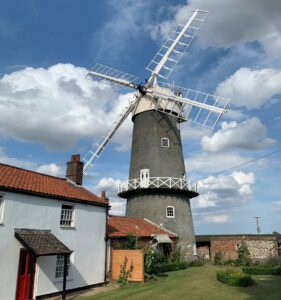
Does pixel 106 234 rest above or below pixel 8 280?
above

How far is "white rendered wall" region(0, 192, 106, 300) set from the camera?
14.5m

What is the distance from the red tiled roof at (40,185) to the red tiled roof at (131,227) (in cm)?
320

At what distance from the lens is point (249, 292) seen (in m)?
16.2

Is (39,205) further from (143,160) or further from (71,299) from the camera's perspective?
(143,160)

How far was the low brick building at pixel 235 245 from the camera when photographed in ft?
106

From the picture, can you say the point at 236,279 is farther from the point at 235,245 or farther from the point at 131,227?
the point at 235,245

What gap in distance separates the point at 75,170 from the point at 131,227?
22.4ft

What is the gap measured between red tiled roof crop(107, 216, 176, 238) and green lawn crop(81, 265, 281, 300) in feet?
15.4

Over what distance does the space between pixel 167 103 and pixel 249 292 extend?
2042 cm

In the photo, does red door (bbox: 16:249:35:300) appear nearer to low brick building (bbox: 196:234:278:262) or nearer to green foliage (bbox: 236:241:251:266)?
green foliage (bbox: 236:241:251:266)

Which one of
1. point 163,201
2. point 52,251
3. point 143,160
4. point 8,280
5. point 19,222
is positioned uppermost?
point 143,160

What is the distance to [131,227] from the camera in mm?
26031

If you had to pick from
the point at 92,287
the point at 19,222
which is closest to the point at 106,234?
the point at 92,287

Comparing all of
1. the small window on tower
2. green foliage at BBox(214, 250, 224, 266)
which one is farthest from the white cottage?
green foliage at BBox(214, 250, 224, 266)
